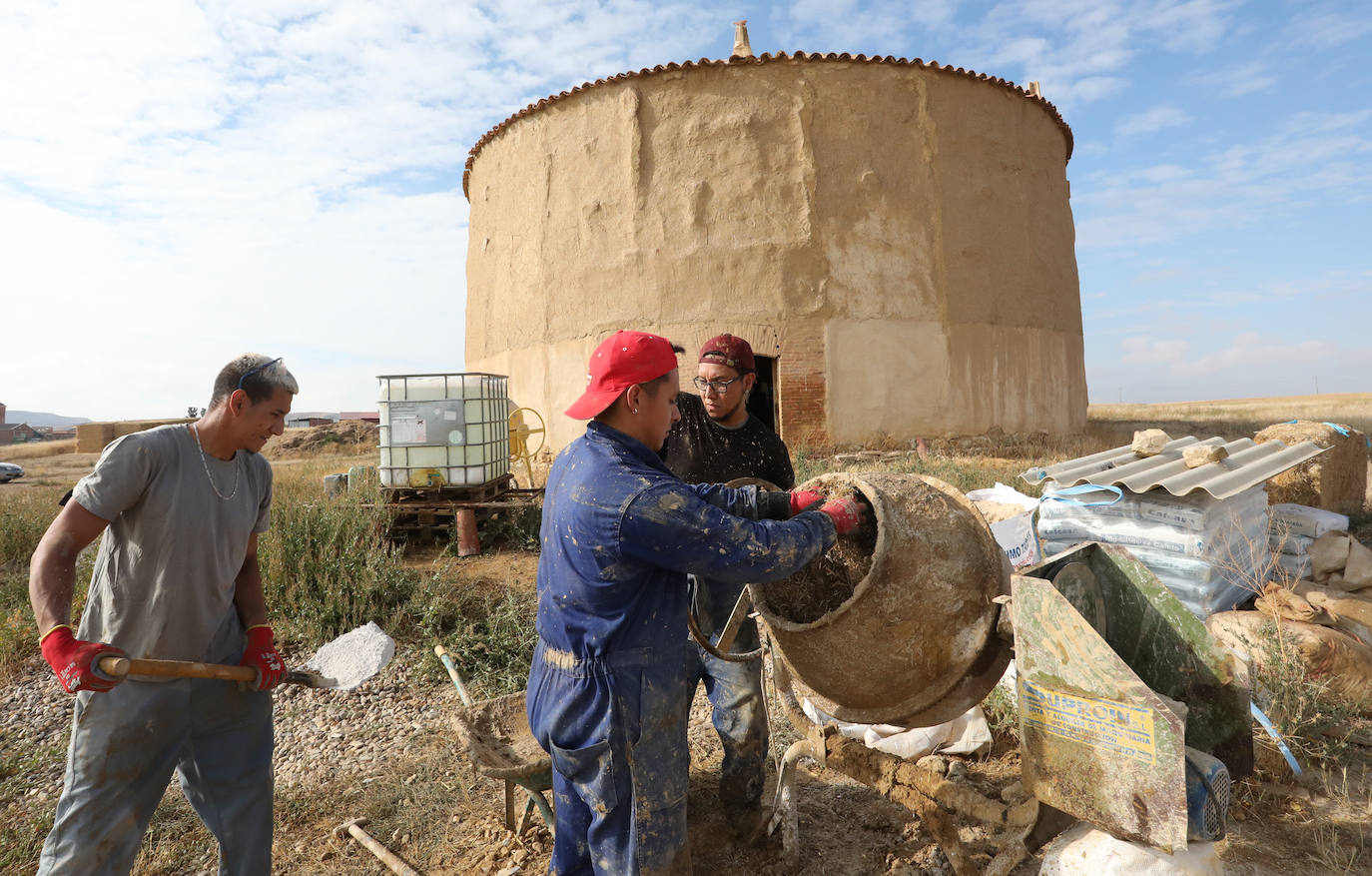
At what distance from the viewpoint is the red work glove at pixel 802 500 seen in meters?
2.21

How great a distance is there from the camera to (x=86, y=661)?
213 centimetres

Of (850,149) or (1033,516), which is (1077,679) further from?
(850,149)

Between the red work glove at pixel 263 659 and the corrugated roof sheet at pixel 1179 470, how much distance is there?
13.5ft

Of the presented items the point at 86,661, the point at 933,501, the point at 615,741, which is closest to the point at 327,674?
the point at 86,661

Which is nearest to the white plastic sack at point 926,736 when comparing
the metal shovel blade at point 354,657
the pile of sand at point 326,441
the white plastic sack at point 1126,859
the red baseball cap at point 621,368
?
the white plastic sack at point 1126,859

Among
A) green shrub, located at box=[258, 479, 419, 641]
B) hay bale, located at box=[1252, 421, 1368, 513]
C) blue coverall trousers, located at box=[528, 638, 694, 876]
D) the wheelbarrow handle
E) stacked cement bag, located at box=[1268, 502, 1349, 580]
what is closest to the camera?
blue coverall trousers, located at box=[528, 638, 694, 876]

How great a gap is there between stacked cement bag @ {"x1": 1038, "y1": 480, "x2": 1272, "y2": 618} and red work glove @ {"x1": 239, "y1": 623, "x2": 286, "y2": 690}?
3.93 m

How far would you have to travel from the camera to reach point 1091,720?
1860 mm

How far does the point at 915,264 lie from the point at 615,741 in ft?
34.4

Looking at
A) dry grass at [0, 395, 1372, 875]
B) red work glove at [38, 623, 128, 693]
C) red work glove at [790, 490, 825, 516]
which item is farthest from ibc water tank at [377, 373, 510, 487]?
red work glove at [790, 490, 825, 516]

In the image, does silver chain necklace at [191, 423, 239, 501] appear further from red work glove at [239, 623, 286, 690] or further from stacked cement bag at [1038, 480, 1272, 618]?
stacked cement bag at [1038, 480, 1272, 618]

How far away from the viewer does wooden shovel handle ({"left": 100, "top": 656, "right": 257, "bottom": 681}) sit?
213 cm

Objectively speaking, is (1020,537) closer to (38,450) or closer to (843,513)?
(843,513)

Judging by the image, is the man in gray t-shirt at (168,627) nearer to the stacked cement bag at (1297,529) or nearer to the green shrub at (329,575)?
the green shrub at (329,575)
